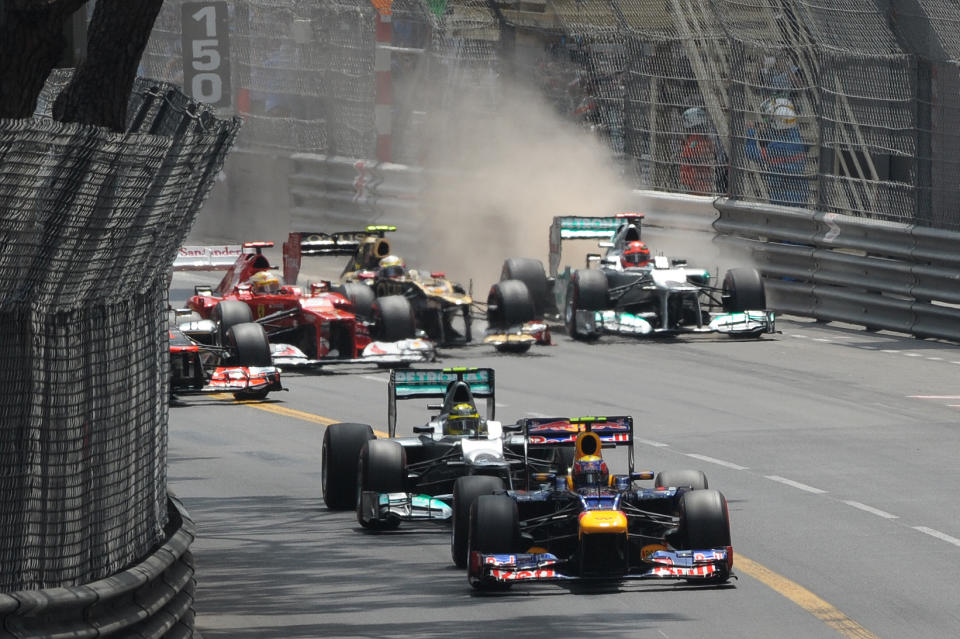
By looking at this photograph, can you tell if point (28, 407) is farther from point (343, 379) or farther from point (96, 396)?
point (343, 379)

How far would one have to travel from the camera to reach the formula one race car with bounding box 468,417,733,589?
1012 centimetres

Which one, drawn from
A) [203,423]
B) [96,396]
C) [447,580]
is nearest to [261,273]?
[203,423]

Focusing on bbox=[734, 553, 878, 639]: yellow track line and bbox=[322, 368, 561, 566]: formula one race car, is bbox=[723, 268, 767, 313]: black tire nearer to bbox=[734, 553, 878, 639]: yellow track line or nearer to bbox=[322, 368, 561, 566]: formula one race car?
bbox=[322, 368, 561, 566]: formula one race car

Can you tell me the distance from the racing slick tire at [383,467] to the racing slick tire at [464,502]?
1194 millimetres

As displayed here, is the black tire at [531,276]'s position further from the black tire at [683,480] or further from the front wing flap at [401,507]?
→ the black tire at [683,480]

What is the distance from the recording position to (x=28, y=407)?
6.93m

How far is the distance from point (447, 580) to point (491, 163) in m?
21.8

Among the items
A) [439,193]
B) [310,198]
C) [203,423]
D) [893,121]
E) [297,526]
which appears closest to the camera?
[297,526]

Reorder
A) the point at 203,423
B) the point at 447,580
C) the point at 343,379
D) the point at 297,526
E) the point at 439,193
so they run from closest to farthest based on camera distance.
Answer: the point at 447,580 → the point at 297,526 → the point at 203,423 → the point at 343,379 → the point at 439,193

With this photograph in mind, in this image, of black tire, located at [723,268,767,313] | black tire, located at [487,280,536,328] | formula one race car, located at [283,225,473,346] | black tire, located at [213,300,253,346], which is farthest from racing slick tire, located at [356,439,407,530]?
black tire, located at [723,268,767,313]

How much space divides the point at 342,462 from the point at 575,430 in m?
1.94

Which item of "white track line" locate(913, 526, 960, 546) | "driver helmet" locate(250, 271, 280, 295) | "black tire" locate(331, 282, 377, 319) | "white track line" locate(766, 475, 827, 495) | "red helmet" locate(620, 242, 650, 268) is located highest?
"red helmet" locate(620, 242, 650, 268)

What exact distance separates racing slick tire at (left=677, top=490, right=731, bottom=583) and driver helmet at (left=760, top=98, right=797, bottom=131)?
50.0ft

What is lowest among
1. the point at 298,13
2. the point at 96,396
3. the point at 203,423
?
the point at 203,423
